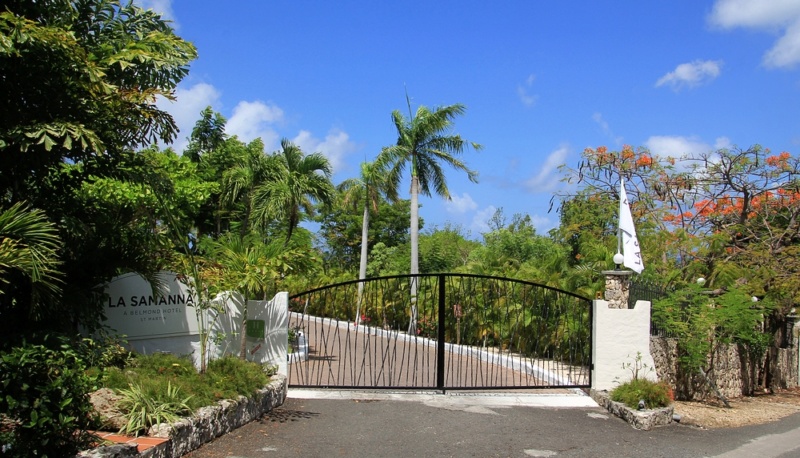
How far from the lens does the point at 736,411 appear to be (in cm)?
1152

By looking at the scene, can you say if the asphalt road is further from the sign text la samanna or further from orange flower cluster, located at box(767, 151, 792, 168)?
orange flower cluster, located at box(767, 151, 792, 168)

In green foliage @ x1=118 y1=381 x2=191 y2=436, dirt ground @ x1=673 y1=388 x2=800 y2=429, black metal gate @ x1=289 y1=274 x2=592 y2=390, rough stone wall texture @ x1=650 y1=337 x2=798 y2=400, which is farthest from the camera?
rough stone wall texture @ x1=650 y1=337 x2=798 y2=400

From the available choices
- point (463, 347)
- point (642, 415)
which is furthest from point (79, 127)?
point (463, 347)

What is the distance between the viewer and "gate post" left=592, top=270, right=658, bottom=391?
10.2 meters

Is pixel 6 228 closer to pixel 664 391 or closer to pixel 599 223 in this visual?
pixel 664 391

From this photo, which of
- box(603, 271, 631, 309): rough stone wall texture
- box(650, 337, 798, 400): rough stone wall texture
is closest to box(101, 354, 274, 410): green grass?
box(603, 271, 631, 309): rough stone wall texture

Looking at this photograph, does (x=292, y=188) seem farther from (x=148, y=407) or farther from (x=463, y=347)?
(x=148, y=407)

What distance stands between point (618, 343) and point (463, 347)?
6551mm

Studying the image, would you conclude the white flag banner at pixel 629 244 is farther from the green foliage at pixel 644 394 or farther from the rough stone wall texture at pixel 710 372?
the green foliage at pixel 644 394

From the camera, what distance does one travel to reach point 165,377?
7391 mm

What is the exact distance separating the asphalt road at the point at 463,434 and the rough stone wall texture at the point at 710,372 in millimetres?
1969

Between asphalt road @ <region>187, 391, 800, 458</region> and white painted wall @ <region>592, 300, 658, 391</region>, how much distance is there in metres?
0.76

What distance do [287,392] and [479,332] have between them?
8.10 metres

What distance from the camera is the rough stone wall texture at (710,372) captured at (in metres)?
11.5
